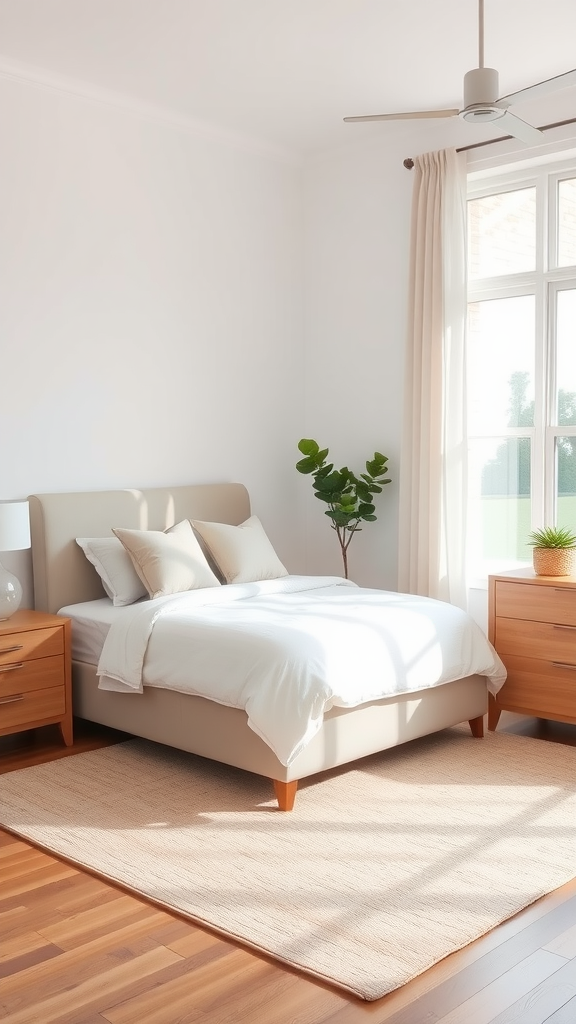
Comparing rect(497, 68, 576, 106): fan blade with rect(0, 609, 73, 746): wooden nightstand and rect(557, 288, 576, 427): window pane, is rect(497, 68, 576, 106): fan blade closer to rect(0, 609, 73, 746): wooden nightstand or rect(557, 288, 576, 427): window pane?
rect(557, 288, 576, 427): window pane

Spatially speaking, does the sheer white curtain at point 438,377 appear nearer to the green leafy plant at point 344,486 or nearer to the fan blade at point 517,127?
the green leafy plant at point 344,486

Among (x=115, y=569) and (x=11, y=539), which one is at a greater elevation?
(x=11, y=539)

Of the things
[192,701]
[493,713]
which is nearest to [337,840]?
[192,701]

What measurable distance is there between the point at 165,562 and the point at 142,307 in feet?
4.85

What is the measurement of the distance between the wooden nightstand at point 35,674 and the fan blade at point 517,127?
2.60 metres

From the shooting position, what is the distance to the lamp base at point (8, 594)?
13.1 ft

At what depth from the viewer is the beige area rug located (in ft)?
8.00

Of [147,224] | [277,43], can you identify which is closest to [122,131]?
[147,224]

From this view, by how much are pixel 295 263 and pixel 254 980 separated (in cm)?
447

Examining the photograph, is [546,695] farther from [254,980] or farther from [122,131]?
[122,131]

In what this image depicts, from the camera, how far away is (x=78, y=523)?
177 inches

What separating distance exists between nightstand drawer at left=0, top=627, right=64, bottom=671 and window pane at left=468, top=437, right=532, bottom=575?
2.29 m

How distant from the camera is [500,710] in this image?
4.32 m

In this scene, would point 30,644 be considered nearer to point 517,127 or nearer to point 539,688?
point 539,688
